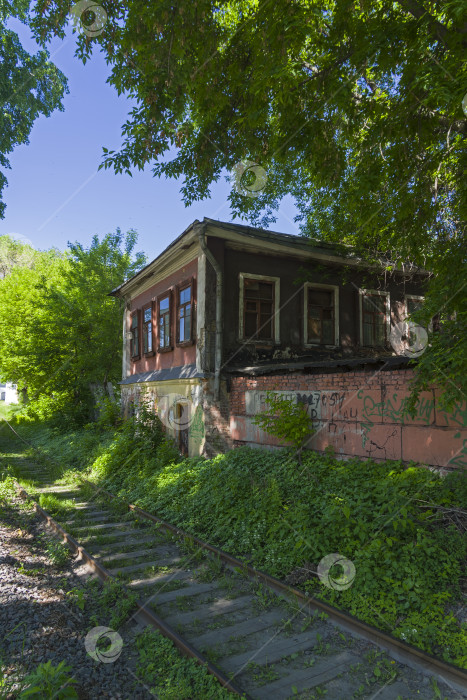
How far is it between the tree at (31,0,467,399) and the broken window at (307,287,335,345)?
4647mm

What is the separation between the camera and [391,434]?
7082 millimetres

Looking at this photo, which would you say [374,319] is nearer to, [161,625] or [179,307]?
[179,307]

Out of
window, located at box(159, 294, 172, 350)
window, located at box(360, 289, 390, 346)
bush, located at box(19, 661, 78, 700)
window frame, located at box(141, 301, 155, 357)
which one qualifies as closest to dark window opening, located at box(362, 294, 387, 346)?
window, located at box(360, 289, 390, 346)

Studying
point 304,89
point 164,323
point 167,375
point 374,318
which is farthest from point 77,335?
point 304,89

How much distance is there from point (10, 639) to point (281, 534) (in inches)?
138

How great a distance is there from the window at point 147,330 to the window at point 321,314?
6.40 metres

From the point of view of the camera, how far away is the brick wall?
246 inches

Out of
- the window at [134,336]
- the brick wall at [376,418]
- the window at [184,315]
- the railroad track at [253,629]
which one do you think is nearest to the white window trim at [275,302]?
the window at [184,315]

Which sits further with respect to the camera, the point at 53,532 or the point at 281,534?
the point at 53,532

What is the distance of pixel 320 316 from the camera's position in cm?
1405

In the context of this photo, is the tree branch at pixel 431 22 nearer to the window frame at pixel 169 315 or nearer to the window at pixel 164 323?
the window frame at pixel 169 315

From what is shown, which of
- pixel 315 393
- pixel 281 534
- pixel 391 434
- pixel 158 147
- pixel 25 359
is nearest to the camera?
pixel 281 534

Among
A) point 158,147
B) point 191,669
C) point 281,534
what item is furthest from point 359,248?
point 191,669

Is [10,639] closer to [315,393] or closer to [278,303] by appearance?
[315,393]
